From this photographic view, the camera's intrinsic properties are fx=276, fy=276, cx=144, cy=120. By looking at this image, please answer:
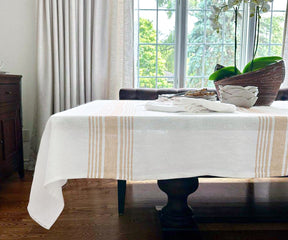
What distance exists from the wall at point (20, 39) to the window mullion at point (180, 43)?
138 cm

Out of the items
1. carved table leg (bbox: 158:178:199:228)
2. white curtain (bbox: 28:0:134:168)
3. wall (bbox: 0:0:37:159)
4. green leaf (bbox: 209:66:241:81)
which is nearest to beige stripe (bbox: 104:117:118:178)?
carved table leg (bbox: 158:178:199:228)

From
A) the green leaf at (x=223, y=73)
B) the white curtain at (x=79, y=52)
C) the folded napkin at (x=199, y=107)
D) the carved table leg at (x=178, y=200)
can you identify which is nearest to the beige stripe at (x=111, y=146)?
the folded napkin at (x=199, y=107)

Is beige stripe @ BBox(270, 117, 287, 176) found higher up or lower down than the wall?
lower down

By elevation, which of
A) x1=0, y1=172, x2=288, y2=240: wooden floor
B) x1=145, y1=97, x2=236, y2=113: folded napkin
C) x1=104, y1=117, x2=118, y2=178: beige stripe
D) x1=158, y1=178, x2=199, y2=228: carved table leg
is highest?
x1=145, y1=97, x2=236, y2=113: folded napkin

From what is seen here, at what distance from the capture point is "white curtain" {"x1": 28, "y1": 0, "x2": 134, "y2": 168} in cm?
245

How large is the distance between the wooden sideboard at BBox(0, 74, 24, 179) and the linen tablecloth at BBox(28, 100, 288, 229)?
1345 millimetres

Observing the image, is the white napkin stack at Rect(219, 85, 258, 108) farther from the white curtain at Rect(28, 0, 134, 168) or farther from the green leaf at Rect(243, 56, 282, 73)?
the white curtain at Rect(28, 0, 134, 168)

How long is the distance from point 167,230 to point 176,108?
1.93 ft

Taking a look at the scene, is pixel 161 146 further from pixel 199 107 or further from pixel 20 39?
pixel 20 39

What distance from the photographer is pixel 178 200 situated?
45.3 inches

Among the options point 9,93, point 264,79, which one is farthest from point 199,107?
point 9,93

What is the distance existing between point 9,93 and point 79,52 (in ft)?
2.45

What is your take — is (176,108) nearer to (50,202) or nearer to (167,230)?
(50,202)

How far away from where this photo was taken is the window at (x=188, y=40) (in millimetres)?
2775
